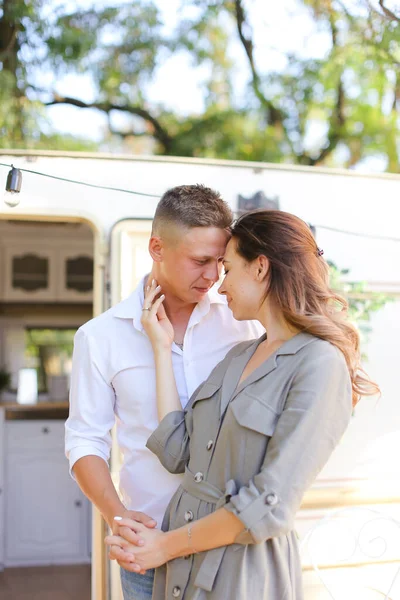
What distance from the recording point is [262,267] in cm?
148

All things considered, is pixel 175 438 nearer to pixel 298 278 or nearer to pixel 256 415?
pixel 256 415

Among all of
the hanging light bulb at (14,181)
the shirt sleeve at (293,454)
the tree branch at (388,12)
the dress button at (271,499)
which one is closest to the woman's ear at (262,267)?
the shirt sleeve at (293,454)

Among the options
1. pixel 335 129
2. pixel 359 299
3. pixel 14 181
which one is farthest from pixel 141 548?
pixel 335 129

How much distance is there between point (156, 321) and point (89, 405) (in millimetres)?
272

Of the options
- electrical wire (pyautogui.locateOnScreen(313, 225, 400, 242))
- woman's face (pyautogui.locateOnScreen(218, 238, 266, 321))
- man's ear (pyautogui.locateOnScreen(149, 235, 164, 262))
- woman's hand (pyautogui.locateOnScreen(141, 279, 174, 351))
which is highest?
electrical wire (pyautogui.locateOnScreen(313, 225, 400, 242))

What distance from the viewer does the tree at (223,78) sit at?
686cm

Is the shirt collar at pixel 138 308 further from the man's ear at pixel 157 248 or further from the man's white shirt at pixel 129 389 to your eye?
the man's ear at pixel 157 248

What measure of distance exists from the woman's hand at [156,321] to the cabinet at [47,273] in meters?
3.88

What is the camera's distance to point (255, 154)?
819 cm

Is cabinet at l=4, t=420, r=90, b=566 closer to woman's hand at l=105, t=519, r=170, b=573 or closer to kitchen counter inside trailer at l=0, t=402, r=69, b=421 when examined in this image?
kitchen counter inside trailer at l=0, t=402, r=69, b=421

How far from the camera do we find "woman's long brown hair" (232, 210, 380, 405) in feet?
4.66

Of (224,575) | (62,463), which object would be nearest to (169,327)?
(224,575)

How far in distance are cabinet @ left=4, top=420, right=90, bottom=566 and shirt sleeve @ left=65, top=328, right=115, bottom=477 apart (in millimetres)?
2984

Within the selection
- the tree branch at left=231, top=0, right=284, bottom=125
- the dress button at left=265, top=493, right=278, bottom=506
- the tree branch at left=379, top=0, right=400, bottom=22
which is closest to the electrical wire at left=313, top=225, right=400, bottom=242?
the dress button at left=265, top=493, right=278, bottom=506
